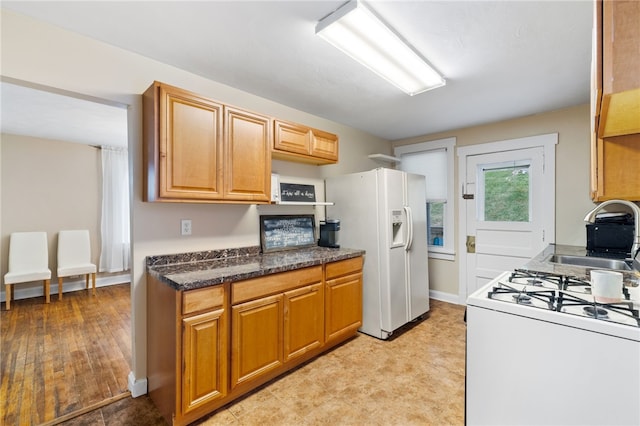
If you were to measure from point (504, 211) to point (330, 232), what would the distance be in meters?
2.19

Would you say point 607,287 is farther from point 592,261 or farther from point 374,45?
Answer: point 374,45

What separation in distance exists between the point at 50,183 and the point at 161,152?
4.02 m

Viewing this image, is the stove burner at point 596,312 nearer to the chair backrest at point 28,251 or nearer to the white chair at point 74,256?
the white chair at point 74,256

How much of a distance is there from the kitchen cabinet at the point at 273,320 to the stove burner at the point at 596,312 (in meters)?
1.70

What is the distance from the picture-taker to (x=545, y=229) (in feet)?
10.9

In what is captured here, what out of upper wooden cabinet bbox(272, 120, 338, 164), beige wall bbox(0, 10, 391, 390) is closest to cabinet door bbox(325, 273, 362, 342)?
beige wall bbox(0, 10, 391, 390)

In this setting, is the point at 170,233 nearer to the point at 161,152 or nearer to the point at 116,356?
the point at 161,152

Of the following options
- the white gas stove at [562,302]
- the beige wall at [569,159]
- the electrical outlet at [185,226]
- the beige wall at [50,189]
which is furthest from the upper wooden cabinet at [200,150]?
the beige wall at [50,189]

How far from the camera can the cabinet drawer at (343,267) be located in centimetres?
263

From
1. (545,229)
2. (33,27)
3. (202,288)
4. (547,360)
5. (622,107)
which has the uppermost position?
(33,27)

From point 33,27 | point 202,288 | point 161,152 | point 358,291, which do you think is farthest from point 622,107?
point 33,27

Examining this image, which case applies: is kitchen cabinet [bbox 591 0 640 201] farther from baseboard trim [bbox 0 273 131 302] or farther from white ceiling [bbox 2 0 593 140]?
baseboard trim [bbox 0 273 131 302]

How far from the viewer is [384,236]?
9.48 ft

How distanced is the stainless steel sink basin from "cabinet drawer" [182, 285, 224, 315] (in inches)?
96.9
